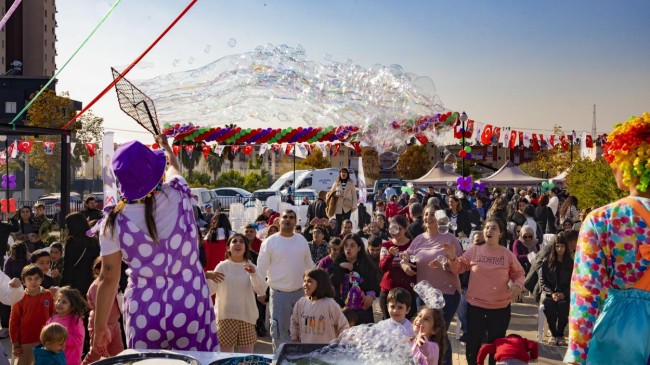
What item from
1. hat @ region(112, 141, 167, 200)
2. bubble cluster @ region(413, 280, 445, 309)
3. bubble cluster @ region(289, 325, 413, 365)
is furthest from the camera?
bubble cluster @ region(413, 280, 445, 309)

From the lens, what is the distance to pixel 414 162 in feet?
249

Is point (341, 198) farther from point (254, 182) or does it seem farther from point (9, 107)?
point (9, 107)

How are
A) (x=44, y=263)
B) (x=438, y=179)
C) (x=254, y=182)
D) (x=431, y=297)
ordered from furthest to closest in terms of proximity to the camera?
(x=254, y=182), (x=438, y=179), (x=44, y=263), (x=431, y=297)

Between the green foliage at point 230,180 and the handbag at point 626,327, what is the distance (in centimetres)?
4463

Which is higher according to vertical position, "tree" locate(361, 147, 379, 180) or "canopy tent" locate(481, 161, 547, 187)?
"tree" locate(361, 147, 379, 180)

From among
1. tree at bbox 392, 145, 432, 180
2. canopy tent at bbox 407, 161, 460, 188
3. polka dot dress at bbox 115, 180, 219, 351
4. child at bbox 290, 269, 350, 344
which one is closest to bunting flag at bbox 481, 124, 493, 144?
canopy tent at bbox 407, 161, 460, 188

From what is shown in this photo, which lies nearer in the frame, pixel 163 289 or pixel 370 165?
pixel 163 289

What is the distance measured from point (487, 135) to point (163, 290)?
821 inches

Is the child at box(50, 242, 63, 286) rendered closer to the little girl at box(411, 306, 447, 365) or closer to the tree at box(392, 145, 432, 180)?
the little girl at box(411, 306, 447, 365)

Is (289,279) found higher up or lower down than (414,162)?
lower down

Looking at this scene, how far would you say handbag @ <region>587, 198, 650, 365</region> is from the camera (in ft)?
8.73

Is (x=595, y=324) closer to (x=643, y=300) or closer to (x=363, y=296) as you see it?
(x=643, y=300)

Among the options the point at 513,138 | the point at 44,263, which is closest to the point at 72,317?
the point at 44,263

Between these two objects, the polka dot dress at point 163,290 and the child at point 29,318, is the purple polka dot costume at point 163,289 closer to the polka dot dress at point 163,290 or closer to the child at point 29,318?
the polka dot dress at point 163,290
